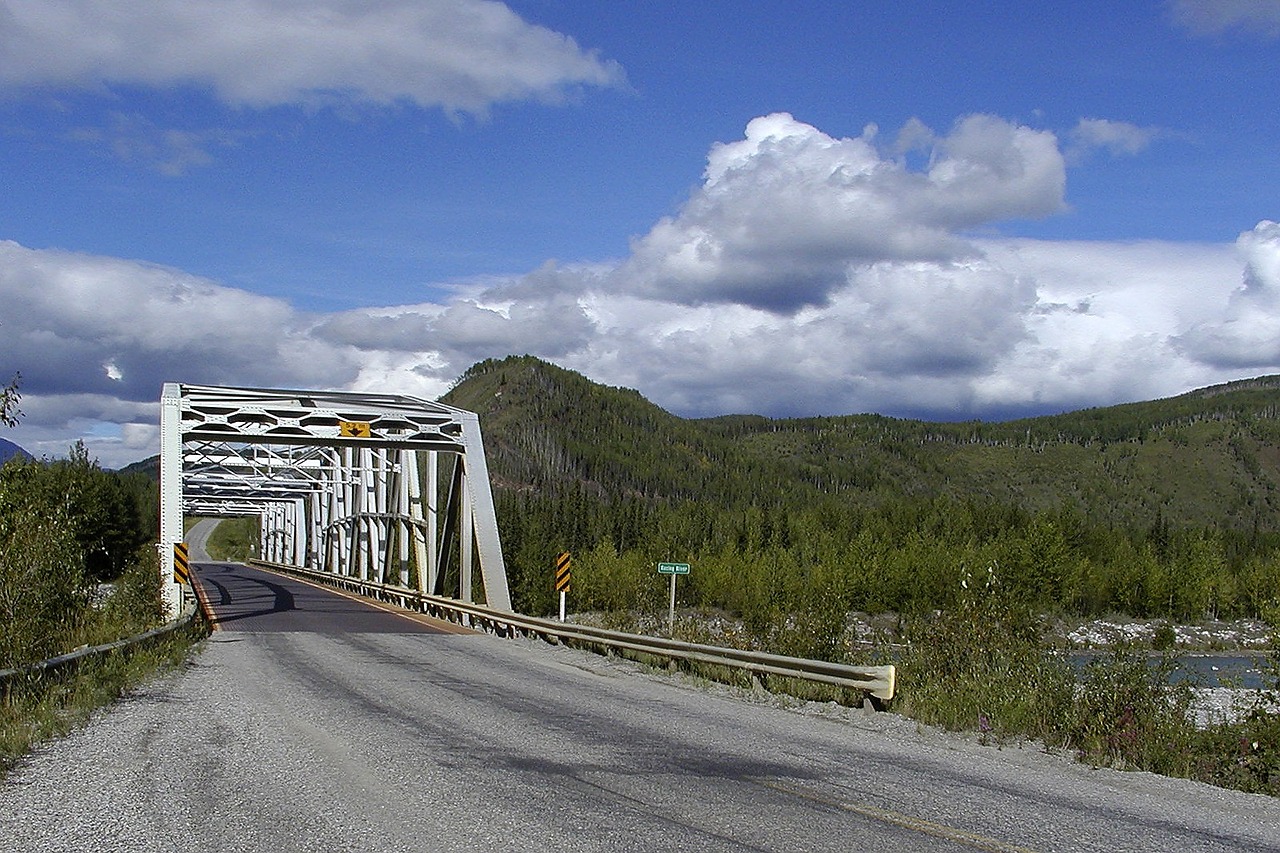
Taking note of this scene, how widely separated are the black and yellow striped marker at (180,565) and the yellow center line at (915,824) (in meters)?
19.5

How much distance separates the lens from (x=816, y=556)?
93875 mm

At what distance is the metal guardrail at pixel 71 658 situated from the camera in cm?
1020

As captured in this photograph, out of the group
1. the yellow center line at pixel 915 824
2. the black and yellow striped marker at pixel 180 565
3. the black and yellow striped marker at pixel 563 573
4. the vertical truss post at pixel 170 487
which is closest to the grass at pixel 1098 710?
the yellow center line at pixel 915 824

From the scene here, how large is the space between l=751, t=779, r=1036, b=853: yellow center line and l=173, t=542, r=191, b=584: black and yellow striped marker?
19502 mm

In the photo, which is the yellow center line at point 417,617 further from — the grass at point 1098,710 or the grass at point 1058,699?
the grass at point 1098,710

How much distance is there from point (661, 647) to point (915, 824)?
1038cm

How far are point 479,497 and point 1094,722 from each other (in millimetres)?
19388

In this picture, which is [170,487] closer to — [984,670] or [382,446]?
[382,446]

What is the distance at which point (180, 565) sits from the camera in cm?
2414

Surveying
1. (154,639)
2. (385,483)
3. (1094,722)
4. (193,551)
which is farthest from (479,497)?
(193,551)

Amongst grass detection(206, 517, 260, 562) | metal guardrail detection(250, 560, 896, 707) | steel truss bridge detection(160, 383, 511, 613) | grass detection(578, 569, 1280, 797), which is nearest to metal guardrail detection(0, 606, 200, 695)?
steel truss bridge detection(160, 383, 511, 613)

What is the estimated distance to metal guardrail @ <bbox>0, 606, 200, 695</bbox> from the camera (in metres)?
10.2

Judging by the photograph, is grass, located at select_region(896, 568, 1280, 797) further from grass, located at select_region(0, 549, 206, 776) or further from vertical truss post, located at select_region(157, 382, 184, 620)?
vertical truss post, located at select_region(157, 382, 184, 620)

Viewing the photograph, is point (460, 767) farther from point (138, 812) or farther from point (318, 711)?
point (318, 711)
